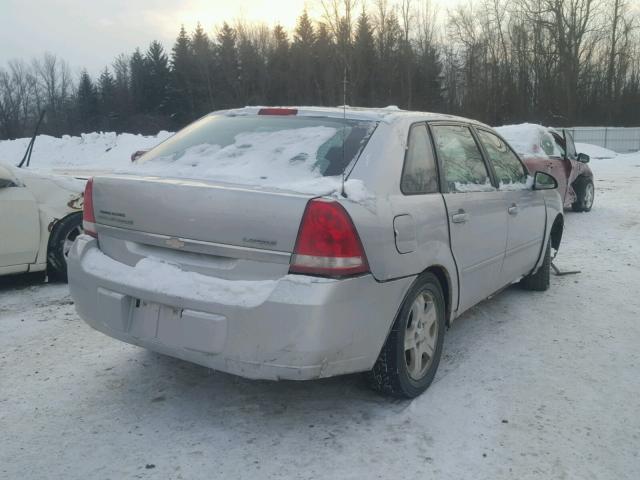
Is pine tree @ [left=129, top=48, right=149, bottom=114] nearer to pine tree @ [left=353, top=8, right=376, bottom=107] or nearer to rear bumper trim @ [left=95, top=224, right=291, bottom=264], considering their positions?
pine tree @ [left=353, top=8, right=376, bottom=107]

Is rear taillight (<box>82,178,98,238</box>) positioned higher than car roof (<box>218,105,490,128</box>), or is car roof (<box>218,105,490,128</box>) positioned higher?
car roof (<box>218,105,490,128</box>)

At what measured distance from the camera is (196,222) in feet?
9.23

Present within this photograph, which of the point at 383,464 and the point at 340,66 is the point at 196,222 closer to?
the point at 383,464

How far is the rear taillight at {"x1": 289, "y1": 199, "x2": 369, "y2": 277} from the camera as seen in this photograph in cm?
263

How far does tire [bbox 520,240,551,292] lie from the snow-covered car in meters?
4.34

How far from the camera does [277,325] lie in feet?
8.54

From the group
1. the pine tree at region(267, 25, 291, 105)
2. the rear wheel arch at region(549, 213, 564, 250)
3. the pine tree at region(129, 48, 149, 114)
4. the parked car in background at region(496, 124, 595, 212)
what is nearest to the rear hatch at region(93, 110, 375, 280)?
the rear wheel arch at region(549, 213, 564, 250)

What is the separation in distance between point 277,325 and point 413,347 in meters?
1.01

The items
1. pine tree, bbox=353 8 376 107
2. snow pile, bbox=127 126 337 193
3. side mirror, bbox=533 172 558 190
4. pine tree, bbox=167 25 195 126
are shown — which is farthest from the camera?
pine tree, bbox=167 25 195 126

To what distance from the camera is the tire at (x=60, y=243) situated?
5.60m

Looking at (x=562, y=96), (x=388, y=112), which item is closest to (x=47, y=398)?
(x=388, y=112)

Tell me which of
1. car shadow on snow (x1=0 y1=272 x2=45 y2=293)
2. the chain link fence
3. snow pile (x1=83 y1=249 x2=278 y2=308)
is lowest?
car shadow on snow (x1=0 y1=272 x2=45 y2=293)

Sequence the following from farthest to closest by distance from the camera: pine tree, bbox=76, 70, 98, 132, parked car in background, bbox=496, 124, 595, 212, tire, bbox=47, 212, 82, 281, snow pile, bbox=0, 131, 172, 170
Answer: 1. pine tree, bbox=76, 70, 98, 132
2. snow pile, bbox=0, 131, 172, 170
3. parked car in background, bbox=496, 124, 595, 212
4. tire, bbox=47, 212, 82, 281

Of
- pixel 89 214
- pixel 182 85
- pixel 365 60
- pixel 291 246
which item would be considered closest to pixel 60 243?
pixel 89 214
